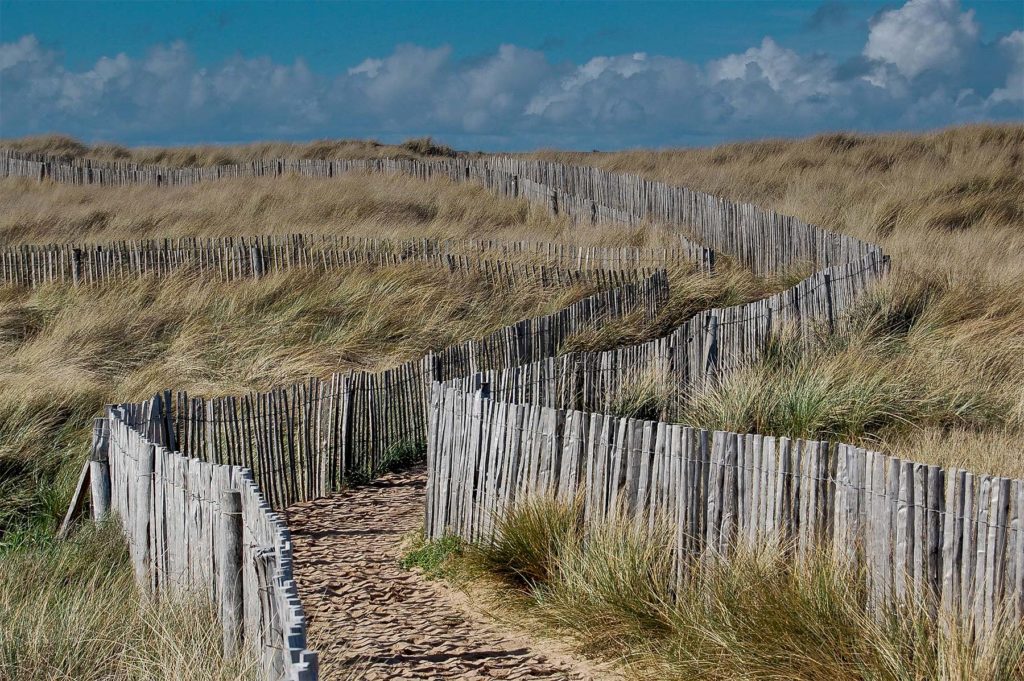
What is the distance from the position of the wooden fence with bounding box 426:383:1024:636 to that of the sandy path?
430 mm

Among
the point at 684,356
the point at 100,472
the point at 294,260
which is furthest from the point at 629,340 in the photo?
the point at 100,472

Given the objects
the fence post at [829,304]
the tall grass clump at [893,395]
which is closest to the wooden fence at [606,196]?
the fence post at [829,304]

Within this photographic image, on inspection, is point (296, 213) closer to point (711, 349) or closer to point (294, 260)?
point (294, 260)

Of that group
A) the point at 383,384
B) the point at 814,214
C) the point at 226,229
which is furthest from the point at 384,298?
the point at 814,214

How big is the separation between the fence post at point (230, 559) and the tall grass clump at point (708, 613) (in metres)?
1.30

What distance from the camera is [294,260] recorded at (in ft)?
40.1

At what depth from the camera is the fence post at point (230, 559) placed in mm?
3582

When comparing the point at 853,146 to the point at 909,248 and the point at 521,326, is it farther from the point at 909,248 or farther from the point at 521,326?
the point at 521,326

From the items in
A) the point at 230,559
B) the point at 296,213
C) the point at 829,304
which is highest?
the point at 296,213

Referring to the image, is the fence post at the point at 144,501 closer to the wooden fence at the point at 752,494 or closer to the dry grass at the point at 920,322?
the wooden fence at the point at 752,494

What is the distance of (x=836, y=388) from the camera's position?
7070 millimetres

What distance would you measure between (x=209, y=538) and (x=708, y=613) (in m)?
1.80

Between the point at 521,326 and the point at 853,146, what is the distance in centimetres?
1978

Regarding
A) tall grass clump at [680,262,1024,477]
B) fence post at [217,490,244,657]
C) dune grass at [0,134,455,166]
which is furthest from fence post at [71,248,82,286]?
dune grass at [0,134,455,166]
